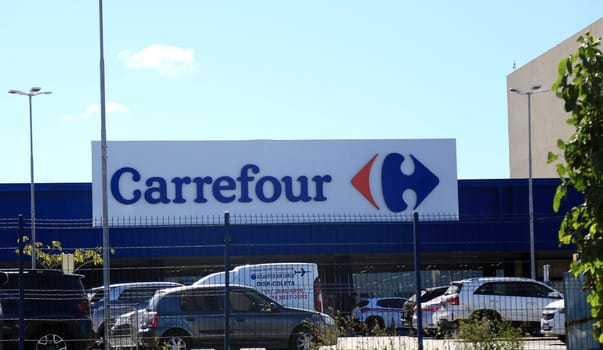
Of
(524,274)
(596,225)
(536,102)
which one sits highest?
(536,102)

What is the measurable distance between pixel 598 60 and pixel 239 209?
34465 millimetres

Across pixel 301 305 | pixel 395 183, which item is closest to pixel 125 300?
pixel 301 305

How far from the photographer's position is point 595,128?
889 cm

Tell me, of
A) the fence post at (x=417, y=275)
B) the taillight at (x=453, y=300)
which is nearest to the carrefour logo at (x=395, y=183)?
the taillight at (x=453, y=300)

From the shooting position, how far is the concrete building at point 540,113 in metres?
64.1

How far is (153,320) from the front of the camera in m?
18.1

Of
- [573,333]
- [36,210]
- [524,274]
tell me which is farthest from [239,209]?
[573,333]

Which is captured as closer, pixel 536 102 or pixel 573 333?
pixel 573 333

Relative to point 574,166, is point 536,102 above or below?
above

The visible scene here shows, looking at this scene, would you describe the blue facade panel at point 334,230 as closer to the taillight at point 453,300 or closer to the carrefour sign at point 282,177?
the carrefour sign at point 282,177

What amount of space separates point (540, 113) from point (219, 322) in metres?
54.0

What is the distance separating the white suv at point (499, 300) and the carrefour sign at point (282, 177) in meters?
18.4

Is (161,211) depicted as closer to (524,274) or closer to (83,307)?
(524,274)

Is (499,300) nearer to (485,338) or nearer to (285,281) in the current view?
(485,338)
